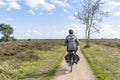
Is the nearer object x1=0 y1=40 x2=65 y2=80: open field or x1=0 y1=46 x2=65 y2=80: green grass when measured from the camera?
x1=0 y1=46 x2=65 y2=80: green grass

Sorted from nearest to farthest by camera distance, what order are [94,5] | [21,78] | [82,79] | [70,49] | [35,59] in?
[82,79] < [21,78] < [70,49] < [35,59] < [94,5]

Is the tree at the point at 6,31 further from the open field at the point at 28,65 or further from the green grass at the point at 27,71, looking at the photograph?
the green grass at the point at 27,71

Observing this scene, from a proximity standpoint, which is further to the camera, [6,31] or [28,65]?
[6,31]

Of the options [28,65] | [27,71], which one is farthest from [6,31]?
[27,71]

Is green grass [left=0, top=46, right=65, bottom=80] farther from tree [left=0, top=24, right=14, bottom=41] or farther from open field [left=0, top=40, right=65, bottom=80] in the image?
tree [left=0, top=24, right=14, bottom=41]

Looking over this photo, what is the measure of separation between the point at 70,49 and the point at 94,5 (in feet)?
120

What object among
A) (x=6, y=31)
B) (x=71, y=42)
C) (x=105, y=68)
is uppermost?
(x=6, y=31)

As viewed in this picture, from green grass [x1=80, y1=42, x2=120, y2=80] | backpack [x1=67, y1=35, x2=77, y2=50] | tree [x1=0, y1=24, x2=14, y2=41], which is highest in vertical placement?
tree [x1=0, y1=24, x2=14, y2=41]

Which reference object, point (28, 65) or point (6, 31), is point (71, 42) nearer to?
point (28, 65)

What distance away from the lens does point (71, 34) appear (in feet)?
50.5

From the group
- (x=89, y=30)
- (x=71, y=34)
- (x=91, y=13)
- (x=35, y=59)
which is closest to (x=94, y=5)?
(x=91, y=13)

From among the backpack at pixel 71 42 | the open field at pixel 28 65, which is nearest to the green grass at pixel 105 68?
the backpack at pixel 71 42

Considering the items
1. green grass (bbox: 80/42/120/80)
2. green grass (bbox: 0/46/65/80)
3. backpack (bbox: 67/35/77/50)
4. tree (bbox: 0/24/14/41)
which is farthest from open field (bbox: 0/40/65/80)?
tree (bbox: 0/24/14/41)

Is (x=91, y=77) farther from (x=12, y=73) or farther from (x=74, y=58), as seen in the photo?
(x=12, y=73)
